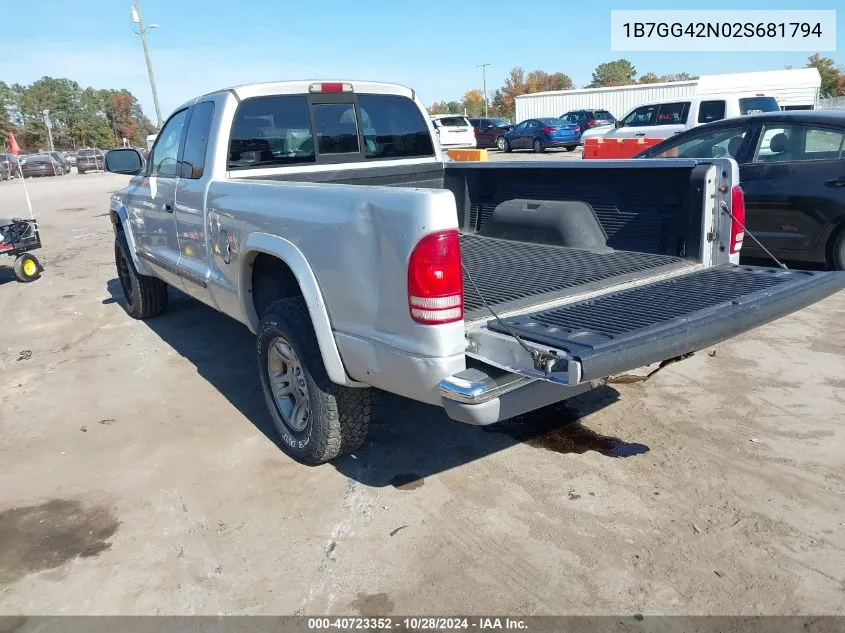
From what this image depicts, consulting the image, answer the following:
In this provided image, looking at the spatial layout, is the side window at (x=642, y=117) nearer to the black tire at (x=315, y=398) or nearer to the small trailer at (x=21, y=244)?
the small trailer at (x=21, y=244)

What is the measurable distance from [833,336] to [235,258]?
4553mm

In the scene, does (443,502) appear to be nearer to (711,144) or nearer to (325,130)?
(325,130)

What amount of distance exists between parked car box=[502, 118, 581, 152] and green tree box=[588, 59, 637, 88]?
7916cm

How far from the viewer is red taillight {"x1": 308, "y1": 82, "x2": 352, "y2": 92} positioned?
449cm

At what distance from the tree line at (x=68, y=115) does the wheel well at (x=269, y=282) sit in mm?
97144

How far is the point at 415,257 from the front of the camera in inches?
99.4

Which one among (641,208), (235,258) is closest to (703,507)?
(641,208)

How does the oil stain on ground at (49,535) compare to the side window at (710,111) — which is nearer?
the oil stain on ground at (49,535)

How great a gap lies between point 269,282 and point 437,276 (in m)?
1.56

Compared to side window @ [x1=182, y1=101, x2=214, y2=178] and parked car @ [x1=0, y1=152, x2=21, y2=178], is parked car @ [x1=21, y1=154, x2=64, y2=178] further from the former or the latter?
side window @ [x1=182, y1=101, x2=214, y2=178]

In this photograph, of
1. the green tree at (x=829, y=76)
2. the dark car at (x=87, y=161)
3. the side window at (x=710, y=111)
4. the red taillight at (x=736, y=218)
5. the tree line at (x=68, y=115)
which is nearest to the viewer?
the red taillight at (x=736, y=218)

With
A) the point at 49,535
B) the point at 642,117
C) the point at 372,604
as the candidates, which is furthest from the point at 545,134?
the point at 372,604

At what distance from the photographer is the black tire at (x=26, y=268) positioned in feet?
28.8

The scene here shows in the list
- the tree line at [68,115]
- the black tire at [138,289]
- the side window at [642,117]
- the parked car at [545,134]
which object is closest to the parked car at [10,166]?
the parked car at [545,134]
